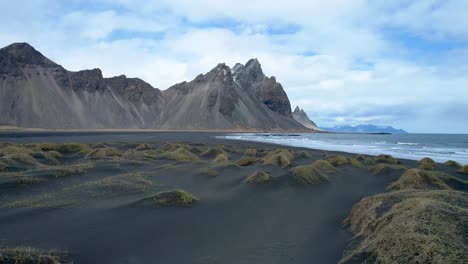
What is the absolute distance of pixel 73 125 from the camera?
137500mm

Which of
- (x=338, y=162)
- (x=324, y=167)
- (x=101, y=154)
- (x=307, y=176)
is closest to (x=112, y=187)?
(x=307, y=176)

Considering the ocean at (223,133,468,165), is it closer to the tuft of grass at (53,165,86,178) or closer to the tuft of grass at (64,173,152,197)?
the tuft of grass at (64,173,152,197)

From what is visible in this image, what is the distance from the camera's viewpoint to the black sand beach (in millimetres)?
7684

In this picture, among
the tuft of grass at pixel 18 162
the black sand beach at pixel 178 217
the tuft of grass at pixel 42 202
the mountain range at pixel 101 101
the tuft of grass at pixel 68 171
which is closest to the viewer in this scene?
the black sand beach at pixel 178 217

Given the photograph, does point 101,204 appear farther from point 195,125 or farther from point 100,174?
point 195,125

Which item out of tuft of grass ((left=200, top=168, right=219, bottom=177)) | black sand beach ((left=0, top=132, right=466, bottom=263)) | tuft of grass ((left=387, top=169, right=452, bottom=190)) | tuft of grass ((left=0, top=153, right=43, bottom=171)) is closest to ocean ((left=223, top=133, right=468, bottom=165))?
tuft of grass ((left=387, top=169, right=452, bottom=190))

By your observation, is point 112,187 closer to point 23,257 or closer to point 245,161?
point 23,257

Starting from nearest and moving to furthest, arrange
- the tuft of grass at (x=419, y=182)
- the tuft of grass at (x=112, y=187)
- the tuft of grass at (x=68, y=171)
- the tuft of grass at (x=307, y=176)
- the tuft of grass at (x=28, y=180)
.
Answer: the tuft of grass at (x=112, y=187) → the tuft of grass at (x=28, y=180) → the tuft of grass at (x=419, y=182) → the tuft of grass at (x=68, y=171) → the tuft of grass at (x=307, y=176)

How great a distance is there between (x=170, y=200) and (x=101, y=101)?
166679 mm

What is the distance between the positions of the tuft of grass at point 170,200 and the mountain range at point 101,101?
5330 inches

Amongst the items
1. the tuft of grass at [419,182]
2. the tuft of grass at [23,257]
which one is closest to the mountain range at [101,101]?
the tuft of grass at [23,257]

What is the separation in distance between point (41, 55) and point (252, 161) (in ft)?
543

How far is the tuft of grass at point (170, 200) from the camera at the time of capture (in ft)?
37.7

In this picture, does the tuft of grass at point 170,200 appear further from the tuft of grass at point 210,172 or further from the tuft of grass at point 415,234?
the tuft of grass at point 415,234
